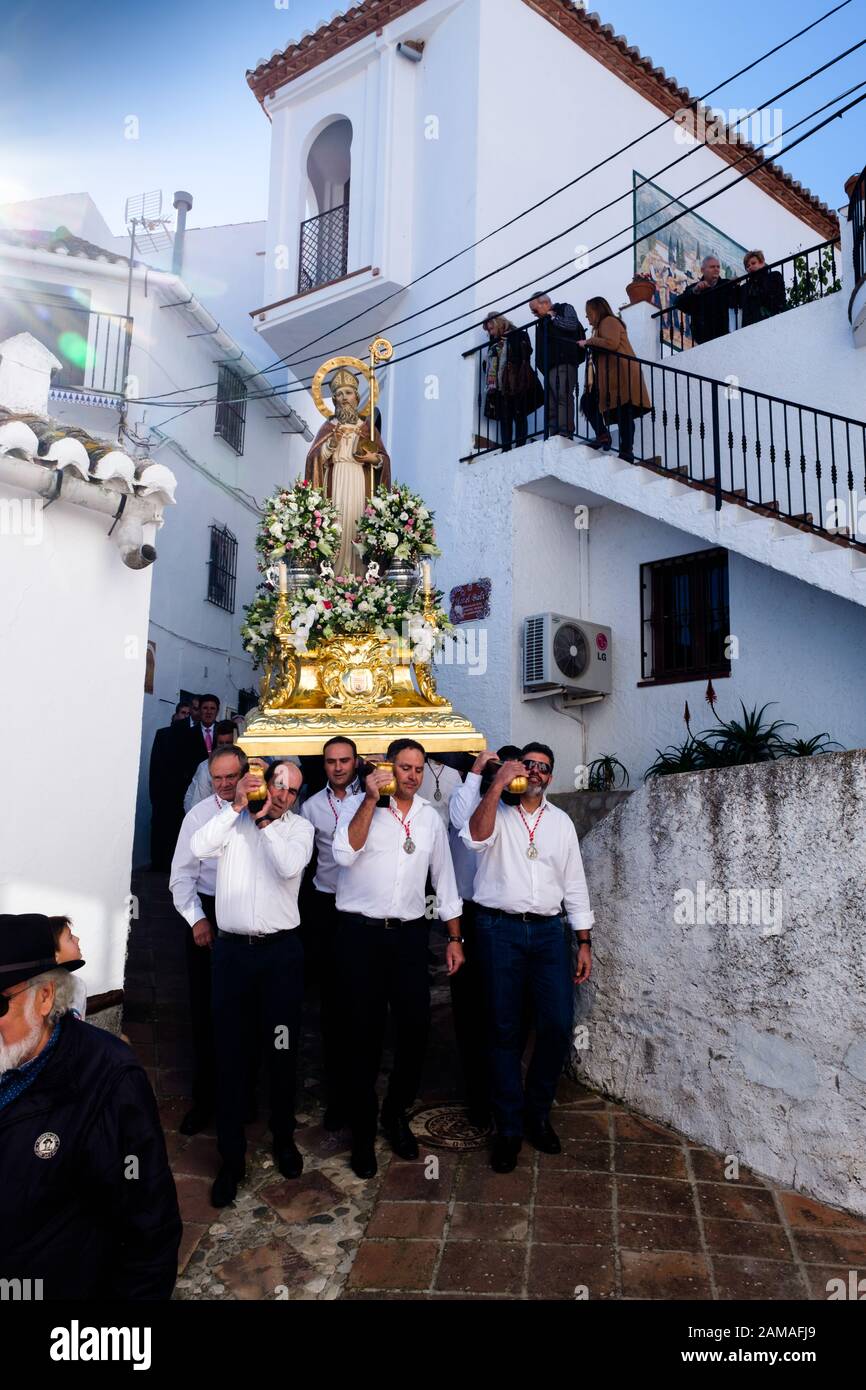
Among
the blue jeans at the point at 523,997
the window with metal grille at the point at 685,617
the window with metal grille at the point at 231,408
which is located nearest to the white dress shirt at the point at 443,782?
the blue jeans at the point at 523,997

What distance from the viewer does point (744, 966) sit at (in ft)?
15.3

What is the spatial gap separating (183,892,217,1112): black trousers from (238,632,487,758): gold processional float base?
1750mm

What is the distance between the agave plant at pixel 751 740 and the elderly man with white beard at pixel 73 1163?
641cm

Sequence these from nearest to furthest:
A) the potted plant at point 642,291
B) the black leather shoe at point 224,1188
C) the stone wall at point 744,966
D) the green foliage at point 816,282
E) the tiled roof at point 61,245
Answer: the black leather shoe at point 224,1188 < the stone wall at point 744,966 < the green foliage at point 816,282 < the potted plant at point 642,291 < the tiled roof at point 61,245

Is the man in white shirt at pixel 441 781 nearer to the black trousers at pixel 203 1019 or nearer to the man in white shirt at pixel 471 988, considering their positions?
the man in white shirt at pixel 471 988

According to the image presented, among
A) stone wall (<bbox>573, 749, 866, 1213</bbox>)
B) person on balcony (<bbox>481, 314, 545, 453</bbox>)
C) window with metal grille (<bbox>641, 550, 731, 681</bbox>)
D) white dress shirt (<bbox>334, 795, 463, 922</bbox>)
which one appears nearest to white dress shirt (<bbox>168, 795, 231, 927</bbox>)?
white dress shirt (<bbox>334, 795, 463, 922</bbox>)

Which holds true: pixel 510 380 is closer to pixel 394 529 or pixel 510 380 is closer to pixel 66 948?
pixel 394 529

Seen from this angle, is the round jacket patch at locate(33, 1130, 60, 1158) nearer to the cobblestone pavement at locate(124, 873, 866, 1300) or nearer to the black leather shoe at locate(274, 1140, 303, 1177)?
the cobblestone pavement at locate(124, 873, 866, 1300)

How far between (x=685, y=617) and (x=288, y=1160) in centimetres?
665

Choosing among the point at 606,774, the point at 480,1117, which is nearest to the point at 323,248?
the point at 606,774

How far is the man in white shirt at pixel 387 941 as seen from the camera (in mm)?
4449

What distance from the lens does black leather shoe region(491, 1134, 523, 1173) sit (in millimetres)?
4395

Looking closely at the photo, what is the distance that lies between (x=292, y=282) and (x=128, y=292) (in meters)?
2.44
